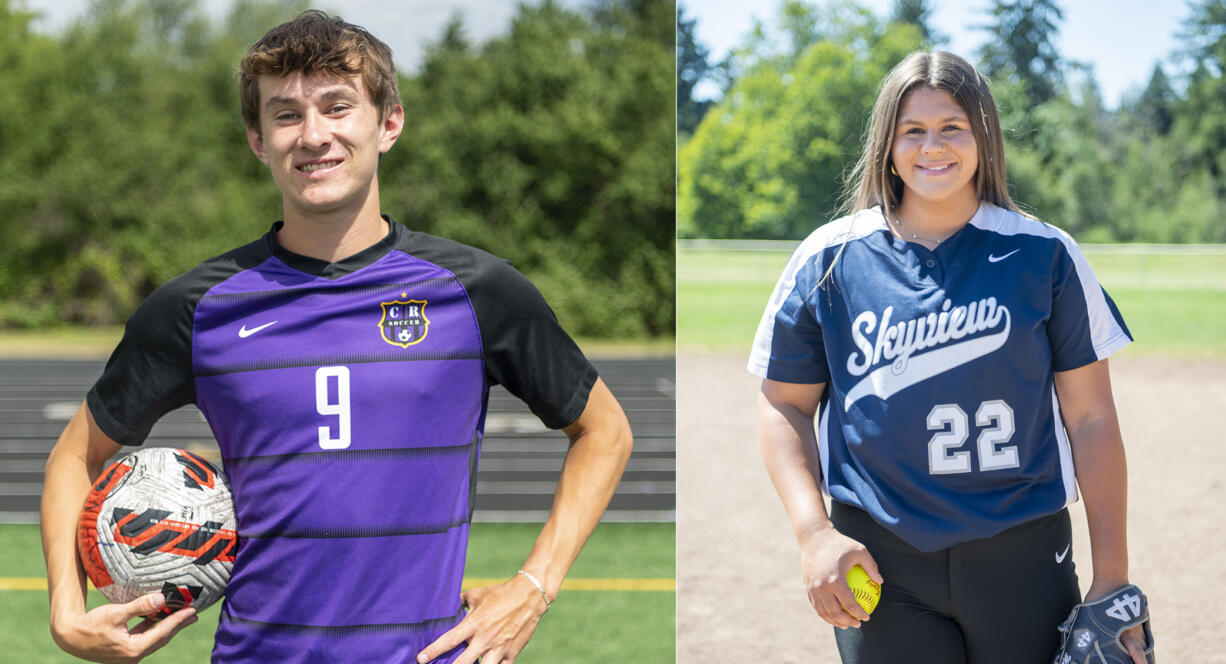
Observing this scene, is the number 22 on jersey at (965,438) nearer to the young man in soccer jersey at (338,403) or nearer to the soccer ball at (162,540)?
the young man in soccer jersey at (338,403)

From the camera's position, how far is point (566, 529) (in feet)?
6.68

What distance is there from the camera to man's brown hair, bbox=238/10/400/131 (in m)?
1.97

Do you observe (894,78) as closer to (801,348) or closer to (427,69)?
(801,348)

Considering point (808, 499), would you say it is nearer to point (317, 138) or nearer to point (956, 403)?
point (956, 403)

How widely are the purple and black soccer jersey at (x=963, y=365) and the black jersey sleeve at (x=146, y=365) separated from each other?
44.9 inches

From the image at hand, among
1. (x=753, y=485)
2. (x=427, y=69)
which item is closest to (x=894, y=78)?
(x=753, y=485)

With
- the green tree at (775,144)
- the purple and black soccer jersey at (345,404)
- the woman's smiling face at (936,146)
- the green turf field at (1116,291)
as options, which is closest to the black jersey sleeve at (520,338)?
the purple and black soccer jersey at (345,404)

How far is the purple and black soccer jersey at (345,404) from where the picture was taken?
1918mm

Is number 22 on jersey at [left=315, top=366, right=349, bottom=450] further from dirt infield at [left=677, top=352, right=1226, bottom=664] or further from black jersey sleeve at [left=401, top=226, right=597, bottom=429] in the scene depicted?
dirt infield at [left=677, top=352, right=1226, bottom=664]

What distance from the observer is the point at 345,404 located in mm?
1937

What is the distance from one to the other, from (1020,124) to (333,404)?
7519 mm

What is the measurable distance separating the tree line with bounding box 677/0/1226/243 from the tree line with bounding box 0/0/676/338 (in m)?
3.64

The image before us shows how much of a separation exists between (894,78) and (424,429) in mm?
1042

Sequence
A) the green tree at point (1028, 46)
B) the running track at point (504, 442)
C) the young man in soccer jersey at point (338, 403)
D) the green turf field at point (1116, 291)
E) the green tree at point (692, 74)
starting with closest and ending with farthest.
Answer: the young man in soccer jersey at point (338, 403), the green tree at point (692, 74), the running track at point (504, 442), the green turf field at point (1116, 291), the green tree at point (1028, 46)
